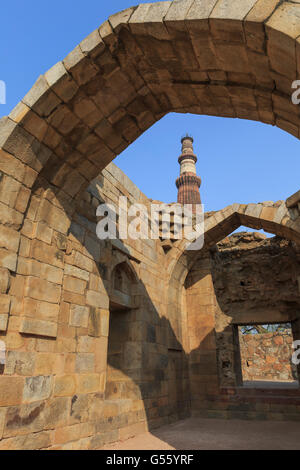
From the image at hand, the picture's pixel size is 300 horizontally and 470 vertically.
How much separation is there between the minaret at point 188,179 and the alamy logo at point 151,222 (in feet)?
63.8

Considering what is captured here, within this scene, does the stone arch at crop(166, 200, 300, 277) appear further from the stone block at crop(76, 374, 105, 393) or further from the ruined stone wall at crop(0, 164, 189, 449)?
the stone block at crop(76, 374, 105, 393)

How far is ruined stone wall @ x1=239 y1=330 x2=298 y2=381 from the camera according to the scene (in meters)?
13.8

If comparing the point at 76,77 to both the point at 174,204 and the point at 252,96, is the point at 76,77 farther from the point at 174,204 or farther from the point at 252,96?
the point at 174,204

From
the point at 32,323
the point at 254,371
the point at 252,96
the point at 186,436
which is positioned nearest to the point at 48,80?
the point at 252,96

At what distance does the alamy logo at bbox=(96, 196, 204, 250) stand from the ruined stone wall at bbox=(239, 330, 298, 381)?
8.06 meters

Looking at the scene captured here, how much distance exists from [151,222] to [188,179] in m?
22.0

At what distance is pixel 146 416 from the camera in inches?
227

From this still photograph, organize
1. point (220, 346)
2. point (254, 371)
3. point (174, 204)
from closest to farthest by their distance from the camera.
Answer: point (174, 204)
point (220, 346)
point (254, 371)

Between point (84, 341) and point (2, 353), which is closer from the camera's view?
point (2, 353)

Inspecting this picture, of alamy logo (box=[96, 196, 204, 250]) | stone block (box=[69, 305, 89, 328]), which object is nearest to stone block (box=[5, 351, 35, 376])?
stone block (box=[69, 305, 89, 328])

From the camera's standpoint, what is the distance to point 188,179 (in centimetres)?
2870

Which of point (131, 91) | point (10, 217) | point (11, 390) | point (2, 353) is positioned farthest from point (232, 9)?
point (11, 390)

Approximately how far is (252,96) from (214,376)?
23.0ft

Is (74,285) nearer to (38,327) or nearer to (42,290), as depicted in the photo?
(42,290)
